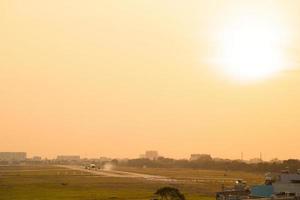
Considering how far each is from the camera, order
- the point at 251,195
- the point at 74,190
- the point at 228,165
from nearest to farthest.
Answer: the point at 251,195 < the point at 74,190 < the point at 228,165

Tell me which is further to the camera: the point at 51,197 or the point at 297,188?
the point at 51,197

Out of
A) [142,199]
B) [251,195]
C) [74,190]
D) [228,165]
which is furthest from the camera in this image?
[228,165]

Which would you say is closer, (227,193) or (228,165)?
(227,193)

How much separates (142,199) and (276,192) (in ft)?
102

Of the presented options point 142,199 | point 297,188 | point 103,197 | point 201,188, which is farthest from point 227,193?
point 201,188

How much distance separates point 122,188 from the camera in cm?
9950

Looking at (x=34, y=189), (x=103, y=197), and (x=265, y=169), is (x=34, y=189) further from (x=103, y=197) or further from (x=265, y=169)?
(x=265, y=169)

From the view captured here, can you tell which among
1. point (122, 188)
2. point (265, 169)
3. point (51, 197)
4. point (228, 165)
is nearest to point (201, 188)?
point (122, 188)

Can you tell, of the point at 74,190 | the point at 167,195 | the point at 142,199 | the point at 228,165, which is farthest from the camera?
the point at 228,165

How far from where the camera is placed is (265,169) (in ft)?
534

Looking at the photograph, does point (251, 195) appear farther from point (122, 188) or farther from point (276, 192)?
point (122, 188)

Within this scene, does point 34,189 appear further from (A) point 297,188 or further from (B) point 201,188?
(A) point 297,188

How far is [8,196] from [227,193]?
146 feet

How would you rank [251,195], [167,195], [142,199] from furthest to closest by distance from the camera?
[142,199] < [251,195] < [167,195]
